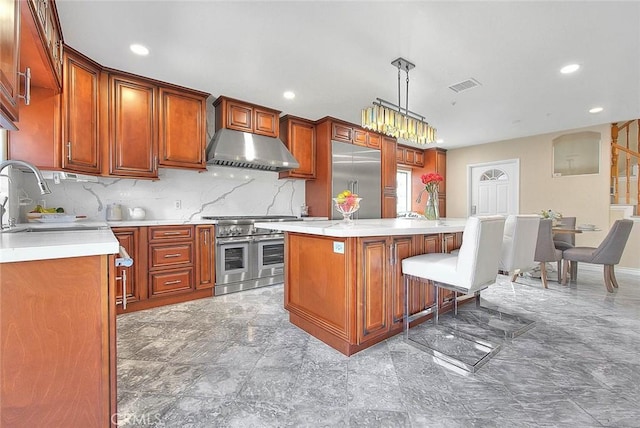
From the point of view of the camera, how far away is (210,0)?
1957 mm

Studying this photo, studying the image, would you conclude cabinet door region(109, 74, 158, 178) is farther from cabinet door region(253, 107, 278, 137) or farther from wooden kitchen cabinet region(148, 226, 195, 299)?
cabinet door region(253, 107, 278, 137)

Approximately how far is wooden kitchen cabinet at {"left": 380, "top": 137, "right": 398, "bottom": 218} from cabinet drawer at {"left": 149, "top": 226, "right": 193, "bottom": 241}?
3.43 metres

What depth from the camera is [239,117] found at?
149 inches

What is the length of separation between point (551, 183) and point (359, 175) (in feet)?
12.4

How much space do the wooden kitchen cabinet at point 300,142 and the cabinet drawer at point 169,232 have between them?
5.76 ft

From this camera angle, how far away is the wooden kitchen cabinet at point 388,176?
17.6 feet

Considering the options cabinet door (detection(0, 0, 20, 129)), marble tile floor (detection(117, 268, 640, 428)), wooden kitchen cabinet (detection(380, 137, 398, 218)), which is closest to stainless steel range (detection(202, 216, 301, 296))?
marble tile floor (detection(117, 268, 640, 428))

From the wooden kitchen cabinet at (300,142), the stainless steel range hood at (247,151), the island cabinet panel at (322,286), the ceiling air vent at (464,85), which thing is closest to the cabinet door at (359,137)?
the wooden kitchen cabinet at (300,142)

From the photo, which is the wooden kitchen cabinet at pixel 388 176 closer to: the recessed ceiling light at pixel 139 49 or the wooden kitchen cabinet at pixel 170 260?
the wooden kitchen cabinet at pixel 170 260

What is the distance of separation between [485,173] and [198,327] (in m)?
6.46

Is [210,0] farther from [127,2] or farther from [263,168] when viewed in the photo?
[263,168]

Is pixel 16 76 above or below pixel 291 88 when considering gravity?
below

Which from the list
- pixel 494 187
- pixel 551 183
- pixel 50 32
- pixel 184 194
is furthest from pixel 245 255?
pixel 551 183

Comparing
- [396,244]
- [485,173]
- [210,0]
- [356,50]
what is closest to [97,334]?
[396,244]
